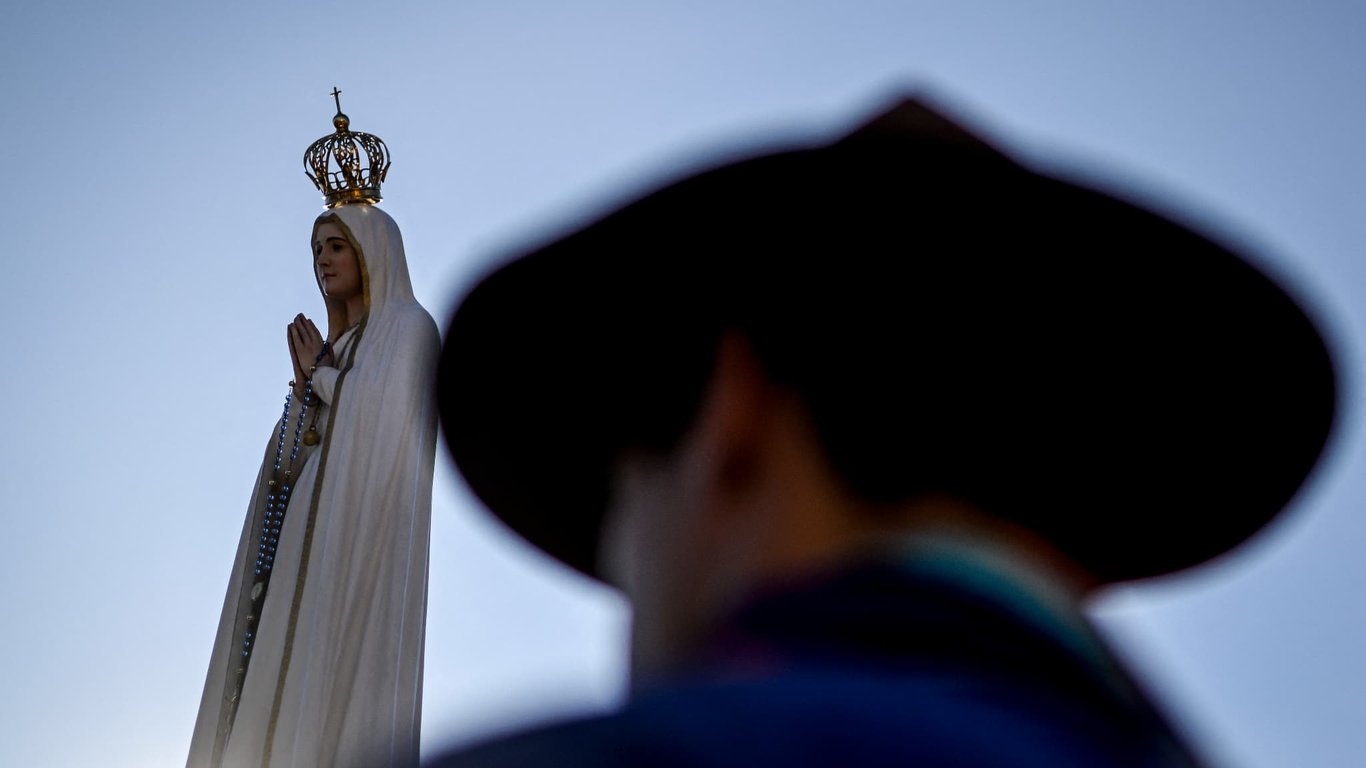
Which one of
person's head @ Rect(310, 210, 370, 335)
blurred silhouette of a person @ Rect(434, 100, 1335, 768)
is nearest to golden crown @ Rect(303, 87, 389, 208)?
person's head @ Rect(310, 210, 370, 335)

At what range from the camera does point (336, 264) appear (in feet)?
18.4

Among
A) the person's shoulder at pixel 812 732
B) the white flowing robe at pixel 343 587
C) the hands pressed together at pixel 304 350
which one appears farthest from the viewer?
the hands pressed together at pixel 304 350

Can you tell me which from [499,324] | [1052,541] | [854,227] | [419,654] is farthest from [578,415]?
[419,654]

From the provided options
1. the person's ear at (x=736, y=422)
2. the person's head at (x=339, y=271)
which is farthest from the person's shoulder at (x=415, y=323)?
the person's ear at (x=736, y=422)

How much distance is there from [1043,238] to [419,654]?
3719 mm

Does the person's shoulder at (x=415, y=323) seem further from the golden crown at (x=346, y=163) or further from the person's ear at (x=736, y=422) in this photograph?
the person's ear at (x=736, y=422)

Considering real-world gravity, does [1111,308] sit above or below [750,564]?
above

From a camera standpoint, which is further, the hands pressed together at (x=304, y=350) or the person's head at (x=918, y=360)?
the hands pressed together at (x=304, y=350)

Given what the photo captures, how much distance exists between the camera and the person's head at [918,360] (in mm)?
991

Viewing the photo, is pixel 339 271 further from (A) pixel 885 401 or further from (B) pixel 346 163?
Result: (A) pixel 885 401

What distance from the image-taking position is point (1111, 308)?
111cm

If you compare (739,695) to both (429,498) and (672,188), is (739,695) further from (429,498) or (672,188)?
(429,498)

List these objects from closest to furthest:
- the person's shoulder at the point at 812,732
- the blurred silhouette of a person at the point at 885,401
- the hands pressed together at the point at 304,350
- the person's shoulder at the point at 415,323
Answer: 1. the person's shoulder at the point at 812,732
2. the blurred silhouette of a person at the point at 885,401
3. the person's shoulder at the point at 415,323
4. the hands pressed together at the point at 304,350

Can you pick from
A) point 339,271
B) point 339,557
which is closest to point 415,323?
point 339,271
